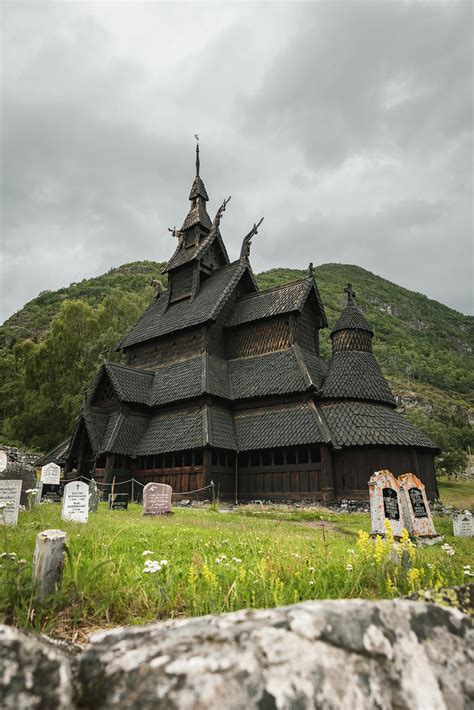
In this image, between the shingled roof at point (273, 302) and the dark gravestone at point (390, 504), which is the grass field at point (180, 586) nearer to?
the dark gravestone at point (390, 504)

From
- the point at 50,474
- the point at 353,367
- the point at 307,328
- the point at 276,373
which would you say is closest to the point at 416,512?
the point at 353,367

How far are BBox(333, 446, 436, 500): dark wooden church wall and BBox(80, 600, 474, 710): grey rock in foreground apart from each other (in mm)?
18418

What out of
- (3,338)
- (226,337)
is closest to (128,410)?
(226,337)

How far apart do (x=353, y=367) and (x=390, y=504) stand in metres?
12.5

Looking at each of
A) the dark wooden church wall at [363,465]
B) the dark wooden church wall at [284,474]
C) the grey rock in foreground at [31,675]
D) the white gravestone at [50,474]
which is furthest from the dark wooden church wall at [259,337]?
the grey rock in foreground at [31,675]

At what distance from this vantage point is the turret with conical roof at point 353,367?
2138cm

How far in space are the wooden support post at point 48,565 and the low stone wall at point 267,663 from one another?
7.54 feet

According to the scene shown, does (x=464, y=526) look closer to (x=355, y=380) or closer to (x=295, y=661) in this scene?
(x=355, y=380)

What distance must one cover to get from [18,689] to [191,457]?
21.2m

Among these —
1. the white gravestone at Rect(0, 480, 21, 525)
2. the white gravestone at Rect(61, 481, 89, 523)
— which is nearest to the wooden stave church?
the white gravestone at Rect(61, 481, 89, 523)

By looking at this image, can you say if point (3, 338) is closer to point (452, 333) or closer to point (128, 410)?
point (128, 410)

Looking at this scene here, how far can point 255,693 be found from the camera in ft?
4.27

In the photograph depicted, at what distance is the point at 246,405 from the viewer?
23328 mm

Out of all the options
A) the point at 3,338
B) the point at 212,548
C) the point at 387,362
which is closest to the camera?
the point at 212,548
